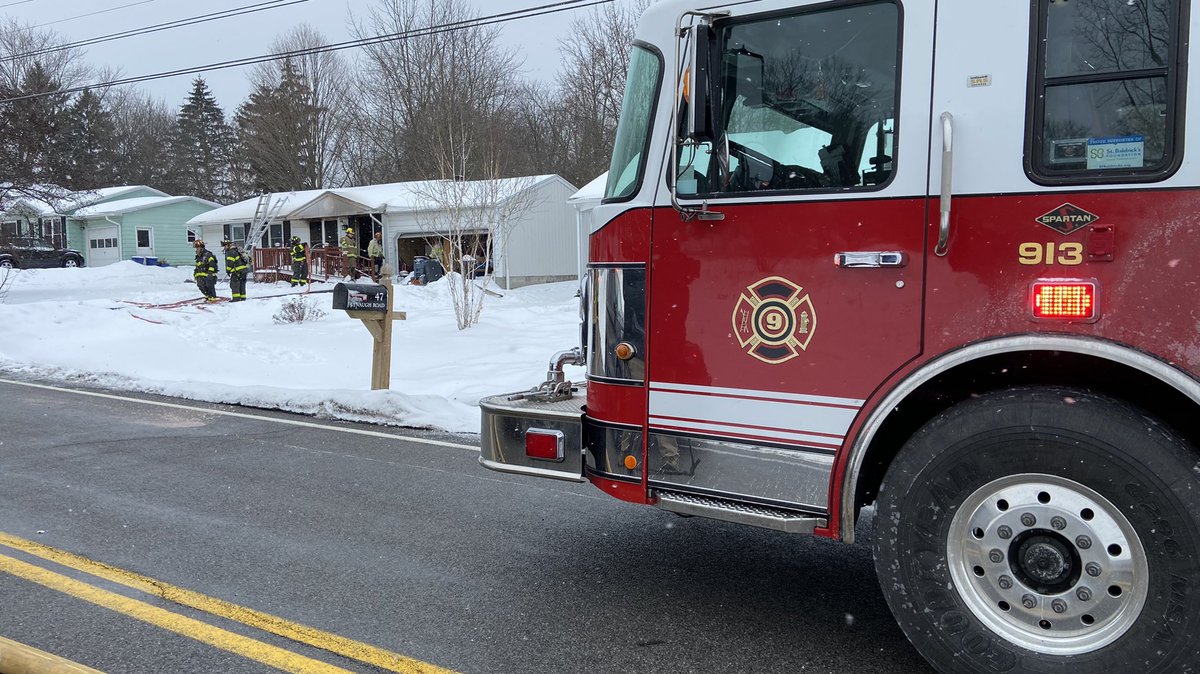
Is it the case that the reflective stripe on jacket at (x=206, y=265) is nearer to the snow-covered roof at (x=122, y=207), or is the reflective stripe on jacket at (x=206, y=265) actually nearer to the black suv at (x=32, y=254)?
the black suv at (x=32, y=254)

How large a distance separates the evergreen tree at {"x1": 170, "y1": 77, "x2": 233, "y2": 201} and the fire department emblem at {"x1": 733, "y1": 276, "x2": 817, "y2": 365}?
6240 centimetres

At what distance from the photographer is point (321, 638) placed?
3.47 metres

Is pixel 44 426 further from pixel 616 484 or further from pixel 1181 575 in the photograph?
pixel 1181 575

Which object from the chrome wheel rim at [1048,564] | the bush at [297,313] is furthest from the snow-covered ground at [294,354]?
the chrome wheel rim at [1048,564]

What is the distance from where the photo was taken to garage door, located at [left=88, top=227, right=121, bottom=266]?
43562 mm

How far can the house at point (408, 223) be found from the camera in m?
28.4

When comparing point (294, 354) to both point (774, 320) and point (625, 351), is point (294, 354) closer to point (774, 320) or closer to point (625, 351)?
point (625, 351)

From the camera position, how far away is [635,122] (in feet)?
12.0

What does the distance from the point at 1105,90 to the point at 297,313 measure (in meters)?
15.6

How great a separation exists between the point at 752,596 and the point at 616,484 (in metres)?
0.91

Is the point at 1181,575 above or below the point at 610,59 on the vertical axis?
below

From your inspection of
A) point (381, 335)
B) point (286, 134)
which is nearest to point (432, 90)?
point (286, 134)

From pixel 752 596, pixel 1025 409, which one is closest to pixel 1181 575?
pixel 1025 409

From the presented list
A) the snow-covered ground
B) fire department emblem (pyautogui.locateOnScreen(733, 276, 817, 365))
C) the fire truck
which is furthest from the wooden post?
fire department emblem (pyautogui.locateOnScreen(733, 276, 817, 365))
